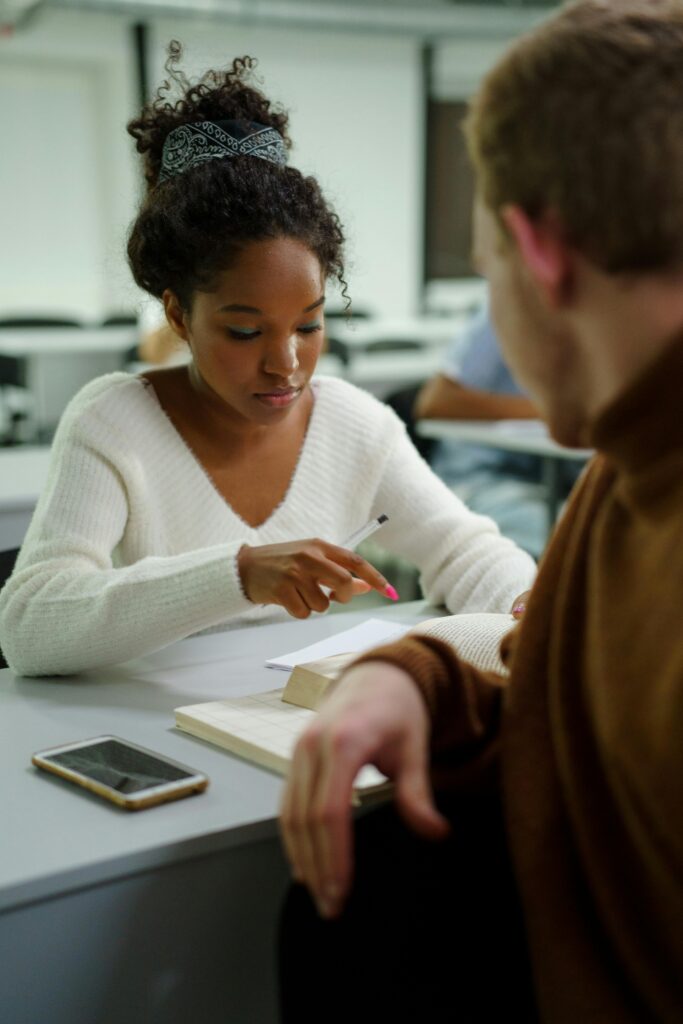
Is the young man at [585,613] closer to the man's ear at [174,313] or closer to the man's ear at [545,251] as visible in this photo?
the man's ear at [545,251]

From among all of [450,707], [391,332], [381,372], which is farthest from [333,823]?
[391,332]

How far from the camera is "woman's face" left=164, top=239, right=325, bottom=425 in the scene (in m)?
1.49

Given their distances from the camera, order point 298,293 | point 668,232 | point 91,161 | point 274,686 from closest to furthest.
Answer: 1. point 668,232
2. point 274,686
3. point 298,293
4. point 91,161

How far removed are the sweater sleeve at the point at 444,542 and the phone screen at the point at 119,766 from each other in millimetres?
666

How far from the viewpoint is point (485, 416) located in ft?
10.9

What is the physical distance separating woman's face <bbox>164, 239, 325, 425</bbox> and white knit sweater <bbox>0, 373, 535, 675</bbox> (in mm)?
151

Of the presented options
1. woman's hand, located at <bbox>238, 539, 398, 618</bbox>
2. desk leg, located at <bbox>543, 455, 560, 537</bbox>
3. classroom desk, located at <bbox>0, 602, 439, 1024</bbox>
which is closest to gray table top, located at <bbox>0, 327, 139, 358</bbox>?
desk leg, located at <bbox>543, 455, 560, 537</bbox>

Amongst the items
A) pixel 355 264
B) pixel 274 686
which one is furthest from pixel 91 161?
pixel 274 686

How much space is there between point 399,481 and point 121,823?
914mm

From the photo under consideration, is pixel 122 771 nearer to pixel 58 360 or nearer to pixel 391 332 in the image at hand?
pixel 58 360

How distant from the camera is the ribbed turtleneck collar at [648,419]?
0.73 m

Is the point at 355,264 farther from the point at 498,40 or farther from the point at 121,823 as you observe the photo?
the point at 498,40

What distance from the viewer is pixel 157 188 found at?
1.63 meters

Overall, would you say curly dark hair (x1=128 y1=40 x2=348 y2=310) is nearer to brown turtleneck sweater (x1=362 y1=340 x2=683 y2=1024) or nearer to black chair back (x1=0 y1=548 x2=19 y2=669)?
black chair back (x1=0 y1=548 x2=19 y2=669)
